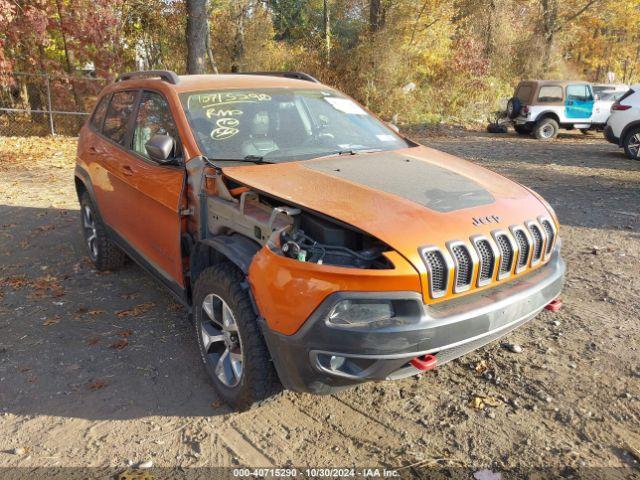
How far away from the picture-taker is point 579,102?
15.9 meters

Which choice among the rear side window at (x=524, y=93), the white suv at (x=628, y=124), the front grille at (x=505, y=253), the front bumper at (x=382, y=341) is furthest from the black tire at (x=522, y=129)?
the front bumper at (x=382, y=341)

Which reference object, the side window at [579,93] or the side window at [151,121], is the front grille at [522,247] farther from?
the side window at [579,93]

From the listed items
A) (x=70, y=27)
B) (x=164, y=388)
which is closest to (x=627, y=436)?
(x=164, y=388)

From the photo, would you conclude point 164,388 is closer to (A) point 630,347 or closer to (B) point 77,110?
(A) point 630,347

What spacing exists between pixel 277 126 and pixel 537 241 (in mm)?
1928

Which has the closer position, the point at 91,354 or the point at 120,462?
the point at 120,462

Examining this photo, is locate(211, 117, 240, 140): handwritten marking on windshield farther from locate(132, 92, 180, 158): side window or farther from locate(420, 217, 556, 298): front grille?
locate(420, 217, 556, 298): front grille

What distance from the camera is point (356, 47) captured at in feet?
64.8

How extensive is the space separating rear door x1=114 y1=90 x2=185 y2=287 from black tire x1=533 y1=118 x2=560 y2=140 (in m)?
14.1

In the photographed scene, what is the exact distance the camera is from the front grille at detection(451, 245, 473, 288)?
2.49 metres

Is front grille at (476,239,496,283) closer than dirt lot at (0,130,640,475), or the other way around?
front grille at (476,239,496,283)

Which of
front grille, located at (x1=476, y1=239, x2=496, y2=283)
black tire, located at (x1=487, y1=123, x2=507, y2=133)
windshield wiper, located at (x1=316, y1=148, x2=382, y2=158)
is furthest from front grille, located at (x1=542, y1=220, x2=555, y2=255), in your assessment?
black tire, located at (x1=487, y1=123, x2=507, y2=133)

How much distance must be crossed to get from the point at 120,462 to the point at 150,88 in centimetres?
269

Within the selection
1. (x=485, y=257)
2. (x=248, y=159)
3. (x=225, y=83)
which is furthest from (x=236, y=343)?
(x=225, y=83)
